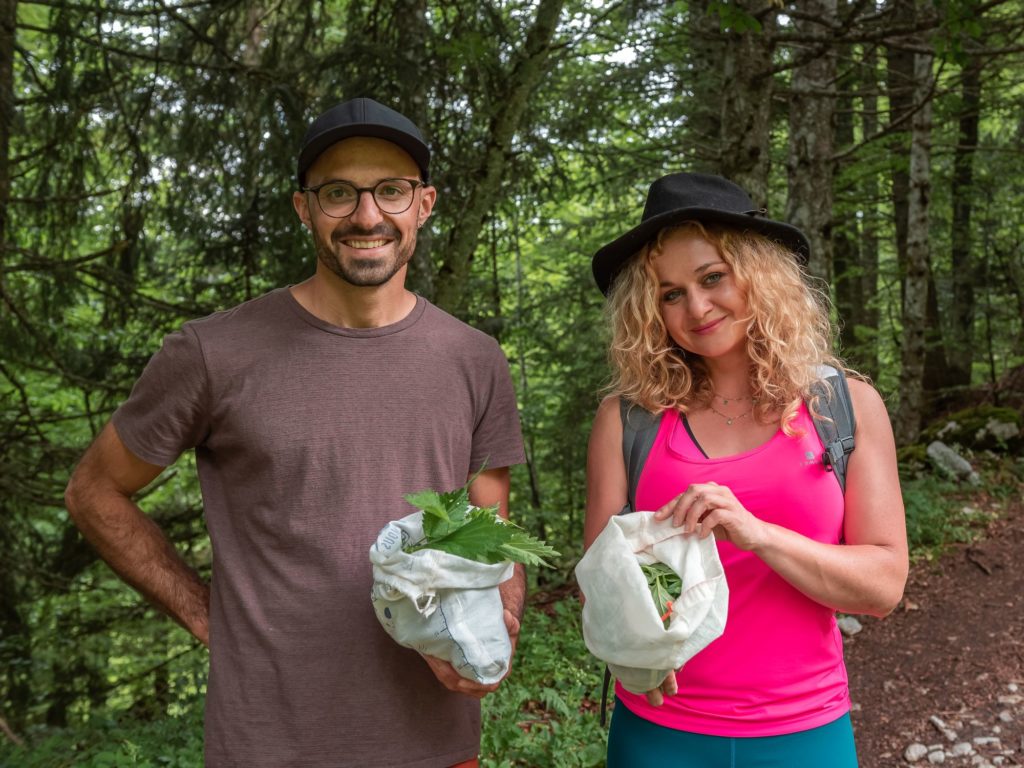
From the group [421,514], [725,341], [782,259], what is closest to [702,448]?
[725,341]

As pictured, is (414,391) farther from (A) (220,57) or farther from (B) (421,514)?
(A) (220,57)

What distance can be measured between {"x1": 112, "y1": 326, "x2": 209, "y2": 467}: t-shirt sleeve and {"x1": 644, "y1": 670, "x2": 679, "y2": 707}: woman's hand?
1.34 meters

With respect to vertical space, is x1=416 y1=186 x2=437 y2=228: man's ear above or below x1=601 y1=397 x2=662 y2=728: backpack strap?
above

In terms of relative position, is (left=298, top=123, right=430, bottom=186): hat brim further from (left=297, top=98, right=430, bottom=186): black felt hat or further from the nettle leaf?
the nettle leaf

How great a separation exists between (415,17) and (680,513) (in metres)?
4.37

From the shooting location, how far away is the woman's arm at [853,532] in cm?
201

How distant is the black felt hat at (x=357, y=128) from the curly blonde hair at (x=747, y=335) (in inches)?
28.1

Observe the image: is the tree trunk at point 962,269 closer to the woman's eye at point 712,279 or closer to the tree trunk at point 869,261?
the tree trunk at point 869,261

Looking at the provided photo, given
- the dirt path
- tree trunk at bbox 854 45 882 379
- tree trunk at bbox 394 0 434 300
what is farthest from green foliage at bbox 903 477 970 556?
tree trunk at bbox 394 0 434 300

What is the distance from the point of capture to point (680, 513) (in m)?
2.01

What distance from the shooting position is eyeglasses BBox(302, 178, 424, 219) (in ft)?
7.89

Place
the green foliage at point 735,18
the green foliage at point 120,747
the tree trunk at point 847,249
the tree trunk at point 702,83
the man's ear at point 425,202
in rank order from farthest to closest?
the tree trunk at point 847,249 < the tree trunk at point 702,83 < the green foliage at point 120,747 < the green foliage at point 735,18 < the man's ear at point 425,202

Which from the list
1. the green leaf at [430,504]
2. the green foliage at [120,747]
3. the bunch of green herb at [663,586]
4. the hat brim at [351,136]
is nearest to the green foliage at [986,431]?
the green foliage at [120,747]

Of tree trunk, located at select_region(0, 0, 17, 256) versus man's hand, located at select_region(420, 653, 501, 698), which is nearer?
man's hand, located at select_region(420, 653, 501, 698)
